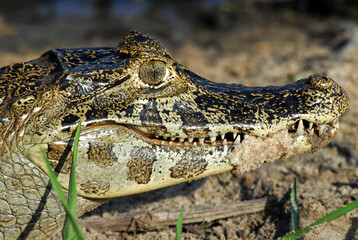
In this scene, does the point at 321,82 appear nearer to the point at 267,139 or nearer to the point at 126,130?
the point at 267,139

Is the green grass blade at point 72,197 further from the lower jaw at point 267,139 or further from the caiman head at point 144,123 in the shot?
the lower jaw at point 267,139

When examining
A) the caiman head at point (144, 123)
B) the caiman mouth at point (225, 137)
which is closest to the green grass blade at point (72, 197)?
the caiman head at point (144, 123)

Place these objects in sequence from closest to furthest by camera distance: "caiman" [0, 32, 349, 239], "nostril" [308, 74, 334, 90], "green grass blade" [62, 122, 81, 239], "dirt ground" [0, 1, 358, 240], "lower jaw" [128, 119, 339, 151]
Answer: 1. "green grass blade" [62, 122, 81, 239]
2. "caiman" [0, 32, 349, 239]
3. "lower jaw" [128, 119, 339, 151]
4. "nostril" [308, 74, 334, 90]
5. "dirt ground" [0, 1, 358, 240]

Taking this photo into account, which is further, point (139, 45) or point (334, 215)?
point (139, 45)

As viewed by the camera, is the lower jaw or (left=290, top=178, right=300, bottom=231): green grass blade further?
(left=290, top=178, right=300, bottom=231): green grass blade

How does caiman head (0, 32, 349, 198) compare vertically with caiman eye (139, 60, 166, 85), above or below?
below

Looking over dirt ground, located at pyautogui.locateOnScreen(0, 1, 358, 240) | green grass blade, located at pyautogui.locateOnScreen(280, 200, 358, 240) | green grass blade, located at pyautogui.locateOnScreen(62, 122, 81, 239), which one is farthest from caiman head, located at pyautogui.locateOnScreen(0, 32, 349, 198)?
dirt ground, located at pyautogui.locateOnScreen(0, 1, 358, 240)

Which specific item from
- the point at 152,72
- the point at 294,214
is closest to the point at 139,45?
the point at 152,72

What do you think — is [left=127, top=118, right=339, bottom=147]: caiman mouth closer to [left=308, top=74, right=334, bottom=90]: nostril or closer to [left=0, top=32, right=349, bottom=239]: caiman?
[left=0, top=32, right=349, bottom=239]: caiman
